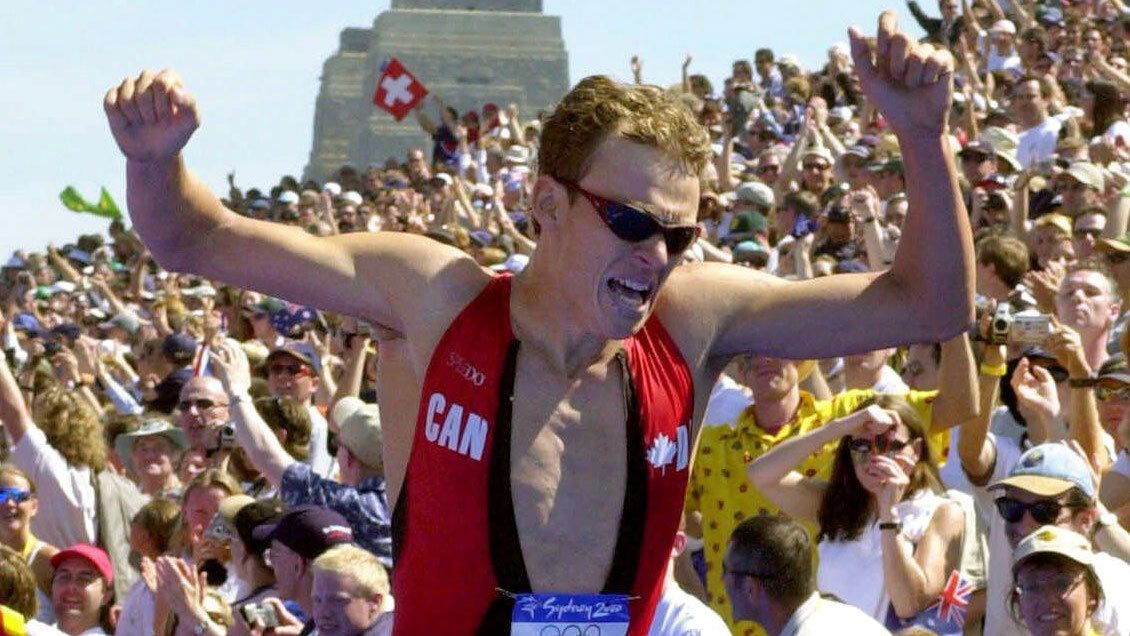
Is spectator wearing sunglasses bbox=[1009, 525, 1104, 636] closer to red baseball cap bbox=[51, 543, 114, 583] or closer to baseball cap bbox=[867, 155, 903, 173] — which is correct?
red baseball cap bbox=[51, 543, 114, 583]

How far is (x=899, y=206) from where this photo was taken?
1186 centimetres

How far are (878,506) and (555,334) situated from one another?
3610 millimetres

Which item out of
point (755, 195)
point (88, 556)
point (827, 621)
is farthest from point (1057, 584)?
point (755, 195)

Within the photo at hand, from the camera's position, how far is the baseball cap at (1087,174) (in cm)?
1162

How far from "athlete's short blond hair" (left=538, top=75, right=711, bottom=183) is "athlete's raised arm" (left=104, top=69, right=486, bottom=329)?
0.24 m

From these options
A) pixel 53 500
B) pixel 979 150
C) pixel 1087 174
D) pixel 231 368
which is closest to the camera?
pixel 231 368

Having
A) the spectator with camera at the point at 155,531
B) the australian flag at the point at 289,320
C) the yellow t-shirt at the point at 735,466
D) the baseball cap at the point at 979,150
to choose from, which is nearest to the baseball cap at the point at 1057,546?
the yellow t-shirt at the point at 735,466

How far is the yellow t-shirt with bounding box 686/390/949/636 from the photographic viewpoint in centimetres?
740

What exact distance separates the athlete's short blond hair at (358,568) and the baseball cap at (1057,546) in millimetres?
1920

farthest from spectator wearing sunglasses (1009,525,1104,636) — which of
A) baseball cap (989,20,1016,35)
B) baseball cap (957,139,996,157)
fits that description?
baseball cap (989,20,1016,35)

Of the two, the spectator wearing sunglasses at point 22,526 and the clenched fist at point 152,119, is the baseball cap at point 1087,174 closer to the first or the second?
the spectator wearing sunglasses at point 22,526

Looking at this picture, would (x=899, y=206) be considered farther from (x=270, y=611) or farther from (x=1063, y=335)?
(x=270, y=611)

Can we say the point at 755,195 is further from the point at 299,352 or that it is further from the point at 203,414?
the point at 203,414

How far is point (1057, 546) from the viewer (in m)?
5.81
